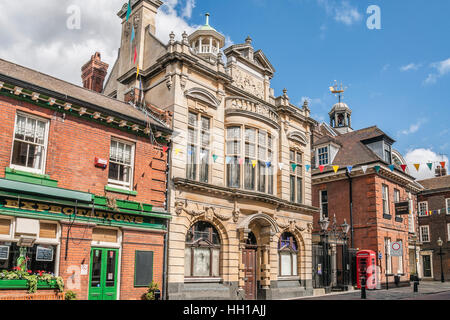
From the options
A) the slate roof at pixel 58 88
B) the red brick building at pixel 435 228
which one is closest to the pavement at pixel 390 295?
the slate roof at pixel 58 88

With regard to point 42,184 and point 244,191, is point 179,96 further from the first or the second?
point 42,184

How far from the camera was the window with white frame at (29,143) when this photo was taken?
43.2 ft

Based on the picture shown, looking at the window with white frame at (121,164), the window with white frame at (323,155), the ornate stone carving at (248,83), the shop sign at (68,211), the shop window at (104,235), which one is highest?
the ornate stone carving at (248,83)

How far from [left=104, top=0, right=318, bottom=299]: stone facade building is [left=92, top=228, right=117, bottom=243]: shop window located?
8.42 feet

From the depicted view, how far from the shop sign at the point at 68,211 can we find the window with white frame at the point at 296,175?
1097 centimetres

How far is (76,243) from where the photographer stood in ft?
45.0

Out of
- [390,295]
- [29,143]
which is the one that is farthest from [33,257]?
[390,295]

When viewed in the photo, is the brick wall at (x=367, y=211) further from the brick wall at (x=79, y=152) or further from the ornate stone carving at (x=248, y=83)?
the brick wall at (x=79, y=152)

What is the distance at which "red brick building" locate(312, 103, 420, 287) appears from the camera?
2939cm

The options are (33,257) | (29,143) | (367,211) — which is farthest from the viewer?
(367,211)

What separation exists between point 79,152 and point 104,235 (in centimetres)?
310

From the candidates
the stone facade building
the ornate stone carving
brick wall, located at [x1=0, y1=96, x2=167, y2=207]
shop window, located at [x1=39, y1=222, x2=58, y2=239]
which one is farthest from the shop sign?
the ornate stone carving

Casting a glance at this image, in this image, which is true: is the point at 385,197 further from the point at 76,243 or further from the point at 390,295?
the point at 76,243
